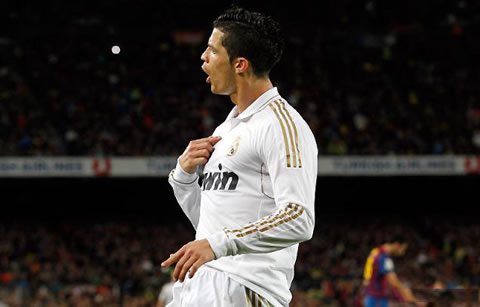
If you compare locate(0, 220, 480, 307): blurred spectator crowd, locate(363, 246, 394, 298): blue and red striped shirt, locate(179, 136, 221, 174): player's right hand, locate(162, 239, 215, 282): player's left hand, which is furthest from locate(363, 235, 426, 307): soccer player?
locate(162, 239, 215, 282): player's left hand

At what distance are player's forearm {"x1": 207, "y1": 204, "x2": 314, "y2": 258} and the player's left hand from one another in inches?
1.6

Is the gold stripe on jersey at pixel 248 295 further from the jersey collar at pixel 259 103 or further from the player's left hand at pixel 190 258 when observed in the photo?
the jersey collar at pixel 259 103

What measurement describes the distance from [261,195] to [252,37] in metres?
0.55

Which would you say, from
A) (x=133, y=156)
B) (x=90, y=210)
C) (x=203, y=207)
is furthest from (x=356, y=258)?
(x=203, y=207)

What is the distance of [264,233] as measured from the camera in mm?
2529

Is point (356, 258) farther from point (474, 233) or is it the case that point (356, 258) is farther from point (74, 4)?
point (74, 4)

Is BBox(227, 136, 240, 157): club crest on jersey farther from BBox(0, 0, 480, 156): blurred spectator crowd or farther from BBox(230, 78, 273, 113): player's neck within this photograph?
BBox(0, 0, 480, 156): blurred spectator crowd

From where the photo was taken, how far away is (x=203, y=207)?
289 centimetres

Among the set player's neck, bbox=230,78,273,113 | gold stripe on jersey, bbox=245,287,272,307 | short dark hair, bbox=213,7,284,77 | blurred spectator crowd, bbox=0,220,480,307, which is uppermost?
short dark hair, bbox=213,7,284,77

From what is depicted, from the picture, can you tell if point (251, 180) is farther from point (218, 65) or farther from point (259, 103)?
point (218, 65)

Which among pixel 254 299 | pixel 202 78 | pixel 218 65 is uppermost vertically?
pixel 218 65

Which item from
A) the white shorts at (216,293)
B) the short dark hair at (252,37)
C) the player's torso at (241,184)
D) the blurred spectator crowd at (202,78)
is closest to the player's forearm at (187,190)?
the player's torso at (241,184)

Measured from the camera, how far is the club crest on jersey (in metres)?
2.76

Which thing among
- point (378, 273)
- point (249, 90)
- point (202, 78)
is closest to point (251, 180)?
point (249, 90)
